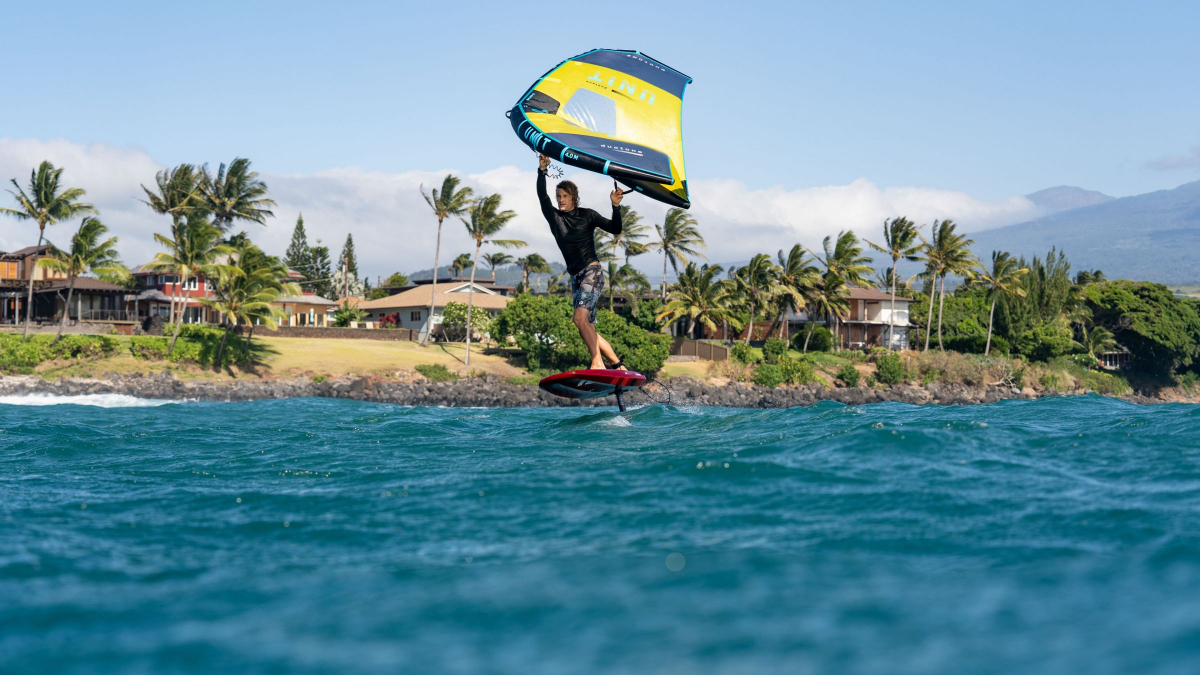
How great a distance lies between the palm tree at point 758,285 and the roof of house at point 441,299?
70.8 feet

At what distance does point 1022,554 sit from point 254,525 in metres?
5.07

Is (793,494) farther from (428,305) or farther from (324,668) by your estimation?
(428,305)

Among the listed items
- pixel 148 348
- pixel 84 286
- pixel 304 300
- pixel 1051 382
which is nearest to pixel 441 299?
pixel 304 300

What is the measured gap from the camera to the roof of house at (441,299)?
79438 millimetres

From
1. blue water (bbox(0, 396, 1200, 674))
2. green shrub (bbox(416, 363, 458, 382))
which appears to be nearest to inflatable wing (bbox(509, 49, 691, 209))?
blue water (bbox(0, 396, 1200, 674))

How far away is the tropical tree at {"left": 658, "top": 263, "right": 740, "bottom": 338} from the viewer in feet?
231

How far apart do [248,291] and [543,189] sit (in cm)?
4818

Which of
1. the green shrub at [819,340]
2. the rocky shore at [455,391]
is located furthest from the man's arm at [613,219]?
the green shrub at [819,340]

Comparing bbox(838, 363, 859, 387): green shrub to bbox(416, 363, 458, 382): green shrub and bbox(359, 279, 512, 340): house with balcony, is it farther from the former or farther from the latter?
bbox(416, 363, 458, 382): green shrub

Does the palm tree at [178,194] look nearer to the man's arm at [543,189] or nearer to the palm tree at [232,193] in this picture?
the palm tree at [232,193]

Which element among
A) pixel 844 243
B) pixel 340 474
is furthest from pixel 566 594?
pixel 844 243

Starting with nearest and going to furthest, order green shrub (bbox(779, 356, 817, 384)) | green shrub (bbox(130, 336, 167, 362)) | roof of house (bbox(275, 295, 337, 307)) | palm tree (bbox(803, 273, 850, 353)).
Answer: green shrub (bbox(130, 336, 167, 362)), green shrub (bbox(779, 356, 817, 384)), palm tree (bbox(803, 273, 850, 353)), roof of house (bbox(275, 295, 337, 307))

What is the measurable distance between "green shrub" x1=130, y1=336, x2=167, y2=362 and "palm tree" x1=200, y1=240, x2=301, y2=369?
3253mm

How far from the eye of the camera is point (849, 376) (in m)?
68.0
